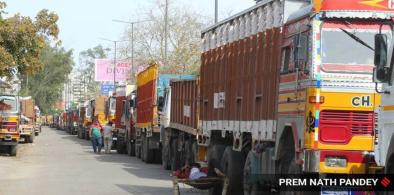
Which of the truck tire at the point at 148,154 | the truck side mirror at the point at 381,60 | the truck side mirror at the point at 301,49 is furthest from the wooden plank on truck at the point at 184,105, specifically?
the truck side mirror at the point at 381,60

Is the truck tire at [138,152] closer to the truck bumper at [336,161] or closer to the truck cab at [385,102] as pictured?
the truck bumper at [336,161]

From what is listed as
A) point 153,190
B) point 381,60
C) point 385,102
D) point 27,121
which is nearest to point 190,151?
point 153,190

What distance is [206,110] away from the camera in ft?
56.9

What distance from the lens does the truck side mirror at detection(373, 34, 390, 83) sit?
331 inches

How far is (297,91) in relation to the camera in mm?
11211

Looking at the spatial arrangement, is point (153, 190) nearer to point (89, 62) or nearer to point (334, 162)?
point (334, 162)

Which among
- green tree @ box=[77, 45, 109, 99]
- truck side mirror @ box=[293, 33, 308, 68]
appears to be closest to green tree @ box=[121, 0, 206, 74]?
truck side mirror @ box=[293, 33, 308, 68]

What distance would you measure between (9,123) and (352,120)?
975 inches

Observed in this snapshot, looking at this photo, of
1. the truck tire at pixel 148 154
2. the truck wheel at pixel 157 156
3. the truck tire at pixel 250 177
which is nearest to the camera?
the truck tire at pixel 250 177

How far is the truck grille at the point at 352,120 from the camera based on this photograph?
10453mm

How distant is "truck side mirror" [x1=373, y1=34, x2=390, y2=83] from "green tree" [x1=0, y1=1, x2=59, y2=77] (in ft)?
57.3

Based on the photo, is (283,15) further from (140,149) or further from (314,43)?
(140,149)

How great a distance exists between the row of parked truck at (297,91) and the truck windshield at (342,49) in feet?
0.04

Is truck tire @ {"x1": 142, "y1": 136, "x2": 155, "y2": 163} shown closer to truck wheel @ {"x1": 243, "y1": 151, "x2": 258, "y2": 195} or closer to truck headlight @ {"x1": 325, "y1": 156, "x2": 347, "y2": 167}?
truck wheel @ {"x1": 243, "y1": 151, "x2": 258, "y2": 195}
